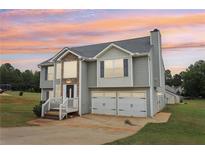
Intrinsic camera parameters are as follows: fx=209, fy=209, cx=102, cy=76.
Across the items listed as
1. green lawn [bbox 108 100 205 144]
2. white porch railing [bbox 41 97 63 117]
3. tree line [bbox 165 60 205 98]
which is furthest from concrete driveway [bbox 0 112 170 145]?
tree line [bbox 165 60 205 98]

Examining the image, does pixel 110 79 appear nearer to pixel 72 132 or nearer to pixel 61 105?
pixel 61 105

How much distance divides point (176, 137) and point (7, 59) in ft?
28.3

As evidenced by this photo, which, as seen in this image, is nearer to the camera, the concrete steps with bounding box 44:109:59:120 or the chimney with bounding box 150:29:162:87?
the concrete steps with bounding box 44:109:59:120

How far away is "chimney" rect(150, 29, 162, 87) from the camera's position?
13.0 meters

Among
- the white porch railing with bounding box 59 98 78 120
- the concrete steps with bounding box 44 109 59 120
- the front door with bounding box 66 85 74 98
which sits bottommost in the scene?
the concrete steps with bounding box 44 109 59 120

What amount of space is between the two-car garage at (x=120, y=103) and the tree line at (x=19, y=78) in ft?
14.6

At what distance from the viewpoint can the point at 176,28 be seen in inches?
424

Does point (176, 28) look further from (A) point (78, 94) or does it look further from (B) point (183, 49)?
(A) point (78, 94)

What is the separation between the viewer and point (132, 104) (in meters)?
11.8

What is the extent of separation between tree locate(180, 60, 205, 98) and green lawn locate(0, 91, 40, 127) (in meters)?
18.4

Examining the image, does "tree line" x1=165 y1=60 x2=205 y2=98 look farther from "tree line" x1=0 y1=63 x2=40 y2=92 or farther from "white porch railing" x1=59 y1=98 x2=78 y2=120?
"tree line" x1=0 y1=63 x2=40 y2=92
